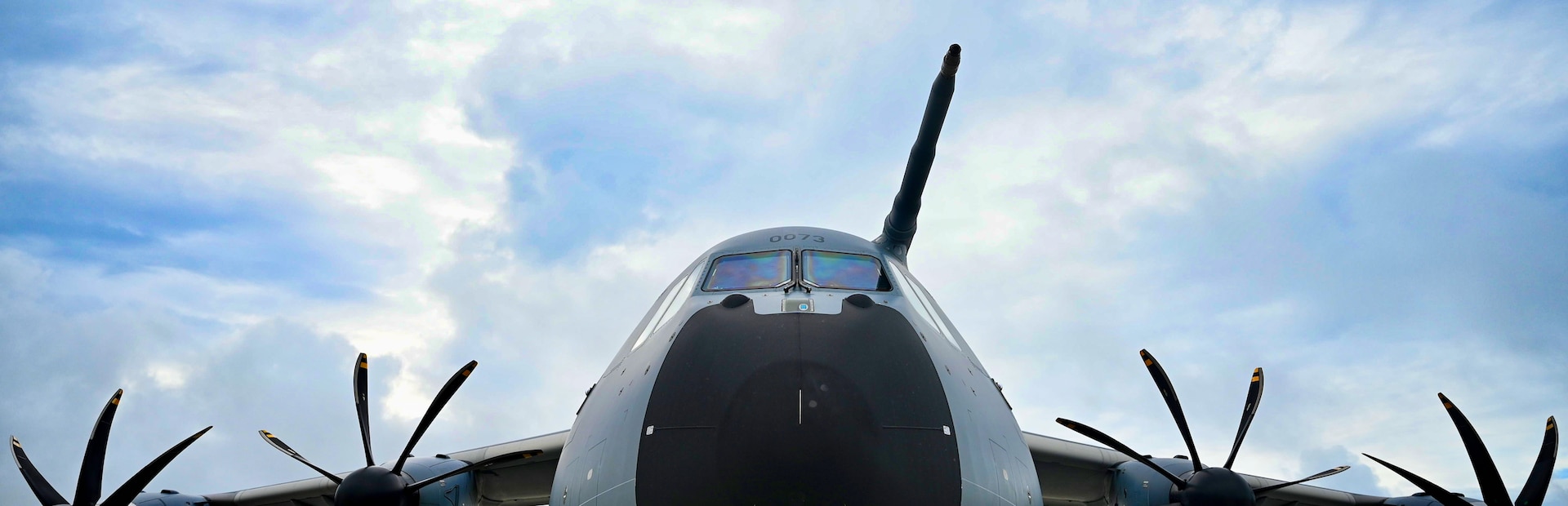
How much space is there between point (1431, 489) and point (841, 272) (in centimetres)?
875

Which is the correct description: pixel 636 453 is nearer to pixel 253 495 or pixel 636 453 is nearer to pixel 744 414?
pixel 744 414

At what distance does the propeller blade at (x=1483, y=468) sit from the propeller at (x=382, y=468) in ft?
39.1

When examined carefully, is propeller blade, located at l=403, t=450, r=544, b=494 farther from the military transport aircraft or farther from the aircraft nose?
the aircraft nose

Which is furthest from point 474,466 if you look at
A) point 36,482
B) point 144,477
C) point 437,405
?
point 36,482

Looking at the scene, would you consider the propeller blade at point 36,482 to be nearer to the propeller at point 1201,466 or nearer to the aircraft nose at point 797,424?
the aircraft nose at point 797,424

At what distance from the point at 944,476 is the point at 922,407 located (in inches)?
18.2

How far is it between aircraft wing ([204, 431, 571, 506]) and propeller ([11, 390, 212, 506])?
2.24 m

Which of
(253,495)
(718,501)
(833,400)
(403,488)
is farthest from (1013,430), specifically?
(253,495)

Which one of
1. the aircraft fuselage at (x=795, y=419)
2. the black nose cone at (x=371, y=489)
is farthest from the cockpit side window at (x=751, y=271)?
the black nose cone at (x=371, y=489)

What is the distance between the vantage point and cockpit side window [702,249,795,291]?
8086 mm

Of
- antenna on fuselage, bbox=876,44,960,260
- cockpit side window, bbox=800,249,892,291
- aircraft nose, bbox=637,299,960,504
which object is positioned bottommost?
aircraft nose, bbox=637,299,960,504

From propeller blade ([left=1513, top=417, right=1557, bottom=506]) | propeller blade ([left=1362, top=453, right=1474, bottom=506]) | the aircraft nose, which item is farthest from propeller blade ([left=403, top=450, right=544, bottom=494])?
propeller blade ([left=1513, top=417, right=1557, bottom=506])

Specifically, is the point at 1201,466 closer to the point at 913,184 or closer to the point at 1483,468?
the point at 1483,468

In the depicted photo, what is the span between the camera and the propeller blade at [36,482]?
38.0 ft
